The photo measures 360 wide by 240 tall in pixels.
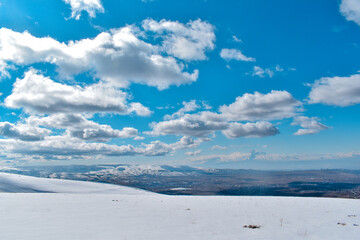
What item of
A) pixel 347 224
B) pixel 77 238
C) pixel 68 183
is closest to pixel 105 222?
pixel 77 238

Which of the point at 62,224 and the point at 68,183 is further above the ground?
the point at 62,224

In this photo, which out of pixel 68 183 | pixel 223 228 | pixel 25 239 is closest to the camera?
pixel 25 239

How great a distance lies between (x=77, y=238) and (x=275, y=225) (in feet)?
39.5

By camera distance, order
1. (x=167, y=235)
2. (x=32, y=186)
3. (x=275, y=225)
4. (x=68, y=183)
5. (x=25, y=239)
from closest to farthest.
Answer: (x=25, y=239), (x=167, y=235), (x=275, y=225), (x=32, y=186), (x=68, y=183)

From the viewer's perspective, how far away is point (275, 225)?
14742 mm

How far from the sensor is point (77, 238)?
36.5 ft

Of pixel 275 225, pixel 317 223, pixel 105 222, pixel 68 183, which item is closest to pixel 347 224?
pixel 317 223

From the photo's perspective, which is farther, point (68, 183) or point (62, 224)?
point (68, 183)

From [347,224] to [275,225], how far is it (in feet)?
16.1

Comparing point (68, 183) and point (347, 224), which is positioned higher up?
point (347, 224)

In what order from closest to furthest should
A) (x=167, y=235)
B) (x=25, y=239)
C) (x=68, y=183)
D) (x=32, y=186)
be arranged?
(x=25, y=239)
(x=167, y=235)
(x=32, y=186)
(x=68, y=183)

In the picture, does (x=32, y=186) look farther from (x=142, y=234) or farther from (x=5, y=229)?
(x=142, y=234)

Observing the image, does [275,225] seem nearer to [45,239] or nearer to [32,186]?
[45,239]

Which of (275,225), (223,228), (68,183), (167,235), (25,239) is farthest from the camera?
(68,183)
